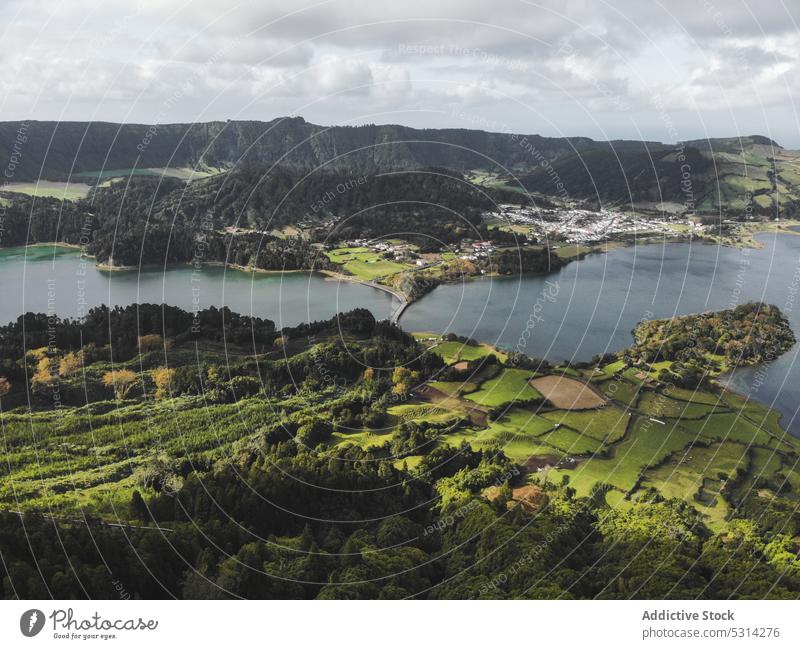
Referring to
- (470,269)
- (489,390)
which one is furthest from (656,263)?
(489,390)

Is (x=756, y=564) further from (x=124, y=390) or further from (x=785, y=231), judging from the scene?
(x=785, y=231)

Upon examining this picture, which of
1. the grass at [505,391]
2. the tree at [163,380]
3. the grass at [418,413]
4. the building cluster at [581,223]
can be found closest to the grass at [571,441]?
the grass at [505,391]

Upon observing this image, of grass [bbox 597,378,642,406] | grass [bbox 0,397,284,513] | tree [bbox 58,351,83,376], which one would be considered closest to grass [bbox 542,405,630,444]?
grass [bbox 597,378,642,406]

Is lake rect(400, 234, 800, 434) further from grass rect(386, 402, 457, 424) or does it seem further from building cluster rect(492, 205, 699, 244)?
grass rect(386, 402, 457, 424)

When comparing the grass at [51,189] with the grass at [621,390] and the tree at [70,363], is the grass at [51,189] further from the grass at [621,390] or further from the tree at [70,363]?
the grass at [621,390]

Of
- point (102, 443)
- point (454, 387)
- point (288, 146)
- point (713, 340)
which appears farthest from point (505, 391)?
point (288, 146)

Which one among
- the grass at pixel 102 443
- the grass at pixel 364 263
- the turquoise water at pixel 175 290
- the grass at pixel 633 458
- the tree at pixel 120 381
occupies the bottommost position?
the grass at pixel 633 458
